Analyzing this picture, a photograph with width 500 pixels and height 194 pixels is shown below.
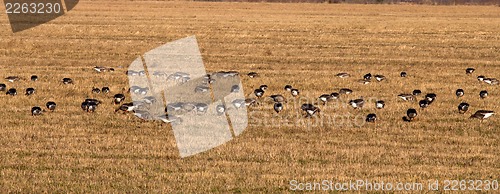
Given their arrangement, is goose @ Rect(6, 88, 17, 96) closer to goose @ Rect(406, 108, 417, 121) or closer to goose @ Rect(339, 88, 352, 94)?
goose @ Rect(339, 88, 352, 94)

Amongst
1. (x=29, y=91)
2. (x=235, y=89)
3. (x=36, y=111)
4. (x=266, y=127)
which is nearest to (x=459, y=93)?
(x=235, y=89)

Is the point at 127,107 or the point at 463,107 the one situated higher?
the point at 127,107

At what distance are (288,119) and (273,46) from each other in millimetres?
19738

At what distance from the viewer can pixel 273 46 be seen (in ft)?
125

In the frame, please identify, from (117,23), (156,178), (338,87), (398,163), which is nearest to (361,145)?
(398,163)

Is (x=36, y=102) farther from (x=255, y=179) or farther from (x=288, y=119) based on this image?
(x=255, y=179)

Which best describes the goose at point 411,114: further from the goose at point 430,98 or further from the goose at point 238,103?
the goose at point 238,103

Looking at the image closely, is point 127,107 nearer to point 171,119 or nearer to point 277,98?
point 171,119
